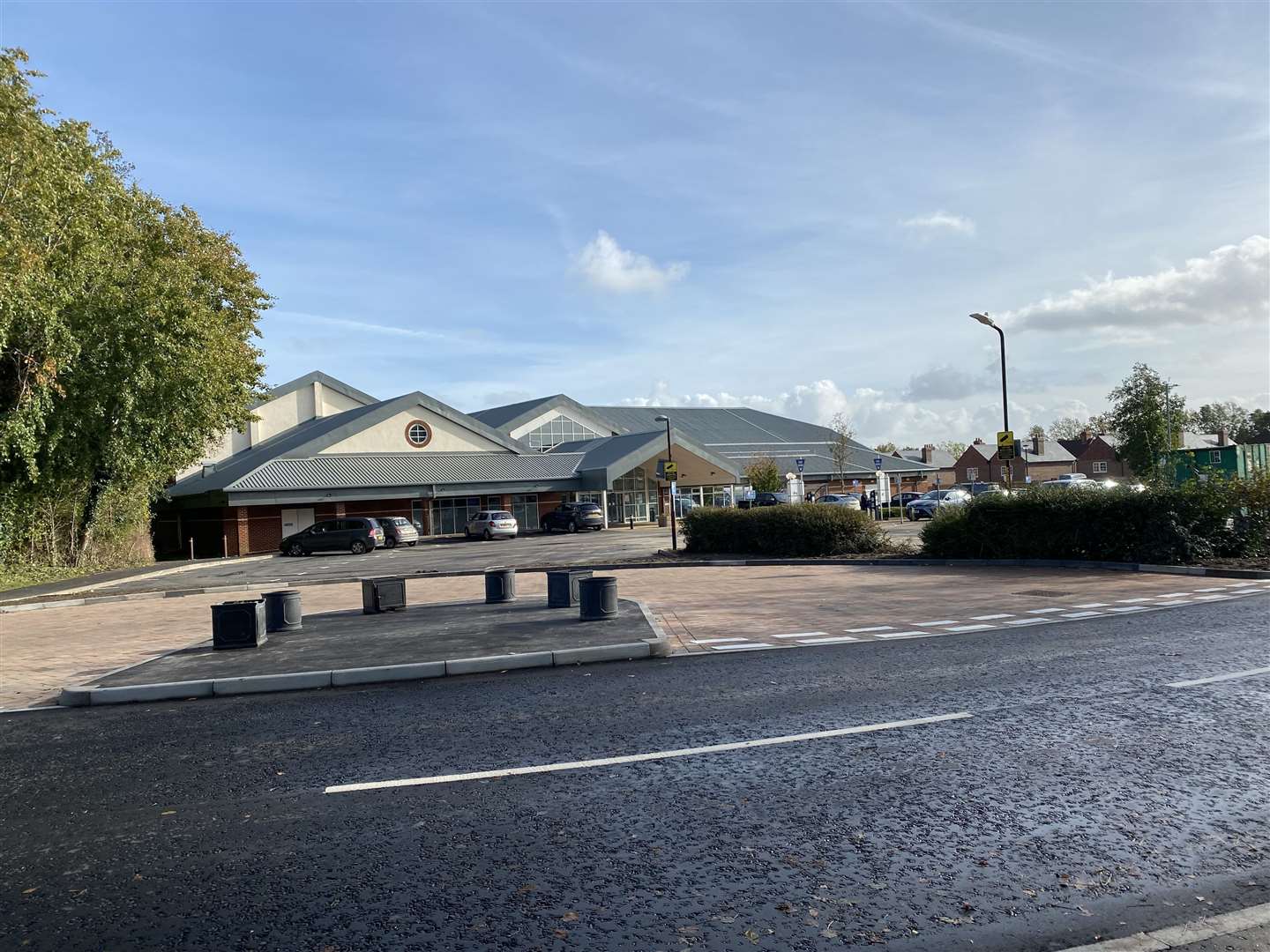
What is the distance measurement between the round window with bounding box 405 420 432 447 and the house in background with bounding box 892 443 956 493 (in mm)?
41163

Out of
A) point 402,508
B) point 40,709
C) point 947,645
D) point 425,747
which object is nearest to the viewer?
point 425,747

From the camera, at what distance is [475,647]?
10547 millimetres

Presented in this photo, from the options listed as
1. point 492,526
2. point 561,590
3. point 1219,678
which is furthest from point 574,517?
point 1219,678

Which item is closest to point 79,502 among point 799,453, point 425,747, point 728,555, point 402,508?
point 402,508

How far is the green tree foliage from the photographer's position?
73.8 feet

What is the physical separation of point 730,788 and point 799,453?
69.5m

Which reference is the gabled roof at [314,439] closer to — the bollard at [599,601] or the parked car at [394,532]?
the parked car at [394,532]

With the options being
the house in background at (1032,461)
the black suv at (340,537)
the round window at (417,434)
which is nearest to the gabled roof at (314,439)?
the round window at (417,434)

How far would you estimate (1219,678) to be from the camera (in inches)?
304

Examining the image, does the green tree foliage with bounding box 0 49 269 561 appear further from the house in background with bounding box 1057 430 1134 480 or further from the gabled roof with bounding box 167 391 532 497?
the house in background with bounding box 1057 430 1134 480

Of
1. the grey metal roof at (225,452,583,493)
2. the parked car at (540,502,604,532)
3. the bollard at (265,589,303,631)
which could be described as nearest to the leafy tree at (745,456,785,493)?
the grey metal roof at (225,452,583,493)

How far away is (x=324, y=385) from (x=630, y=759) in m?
53.9

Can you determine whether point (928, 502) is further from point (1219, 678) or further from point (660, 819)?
point (660, 819)

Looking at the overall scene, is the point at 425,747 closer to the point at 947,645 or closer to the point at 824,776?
the point at 824,776
